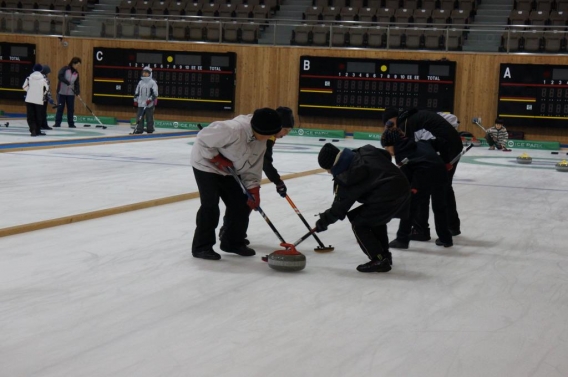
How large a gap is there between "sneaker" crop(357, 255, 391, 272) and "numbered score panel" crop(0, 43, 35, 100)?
21.5 metres

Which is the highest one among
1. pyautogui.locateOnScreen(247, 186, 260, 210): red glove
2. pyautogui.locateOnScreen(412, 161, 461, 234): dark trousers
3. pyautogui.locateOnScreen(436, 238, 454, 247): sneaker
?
pyautogui.locateOnScreen(247, 186, 260, 210): red glove

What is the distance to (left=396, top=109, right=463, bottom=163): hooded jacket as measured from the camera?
7902mm

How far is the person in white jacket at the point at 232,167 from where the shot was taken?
6312mm

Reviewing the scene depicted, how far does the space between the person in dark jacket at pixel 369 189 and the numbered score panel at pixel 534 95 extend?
679 inches

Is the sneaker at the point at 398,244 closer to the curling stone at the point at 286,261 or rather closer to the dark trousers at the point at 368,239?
the dark trousers at the point at 368,239

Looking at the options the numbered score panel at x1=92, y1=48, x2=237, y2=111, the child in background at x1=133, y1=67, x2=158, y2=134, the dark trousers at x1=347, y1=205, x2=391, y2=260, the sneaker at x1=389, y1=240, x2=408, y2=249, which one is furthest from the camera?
the numbered score panel at x1=92, y1=48, x2=237, y2=111

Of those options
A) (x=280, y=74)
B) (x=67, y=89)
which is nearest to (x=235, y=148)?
(x=67, y=89)

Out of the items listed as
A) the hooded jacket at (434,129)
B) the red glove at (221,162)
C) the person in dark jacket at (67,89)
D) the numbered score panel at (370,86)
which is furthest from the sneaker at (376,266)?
the numbered score panel at (370,86)

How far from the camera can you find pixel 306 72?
2431cm

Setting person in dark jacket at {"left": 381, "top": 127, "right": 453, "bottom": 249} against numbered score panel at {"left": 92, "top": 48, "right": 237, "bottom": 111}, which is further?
numbered score panel at {"left": 92, "top": 48, "right": 237, "bottom": 111}

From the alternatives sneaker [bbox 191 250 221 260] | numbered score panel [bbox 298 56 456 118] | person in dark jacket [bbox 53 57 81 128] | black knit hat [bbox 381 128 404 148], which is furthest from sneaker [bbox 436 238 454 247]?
person in dark jacket [bbox 53 57 81 128]

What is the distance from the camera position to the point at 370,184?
6219 mm

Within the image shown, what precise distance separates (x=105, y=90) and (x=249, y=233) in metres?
18.6

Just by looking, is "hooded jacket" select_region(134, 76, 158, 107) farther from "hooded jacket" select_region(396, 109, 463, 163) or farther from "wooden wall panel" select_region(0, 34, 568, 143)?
"hooded jacket" select_region(396, 109, 463, 163)
